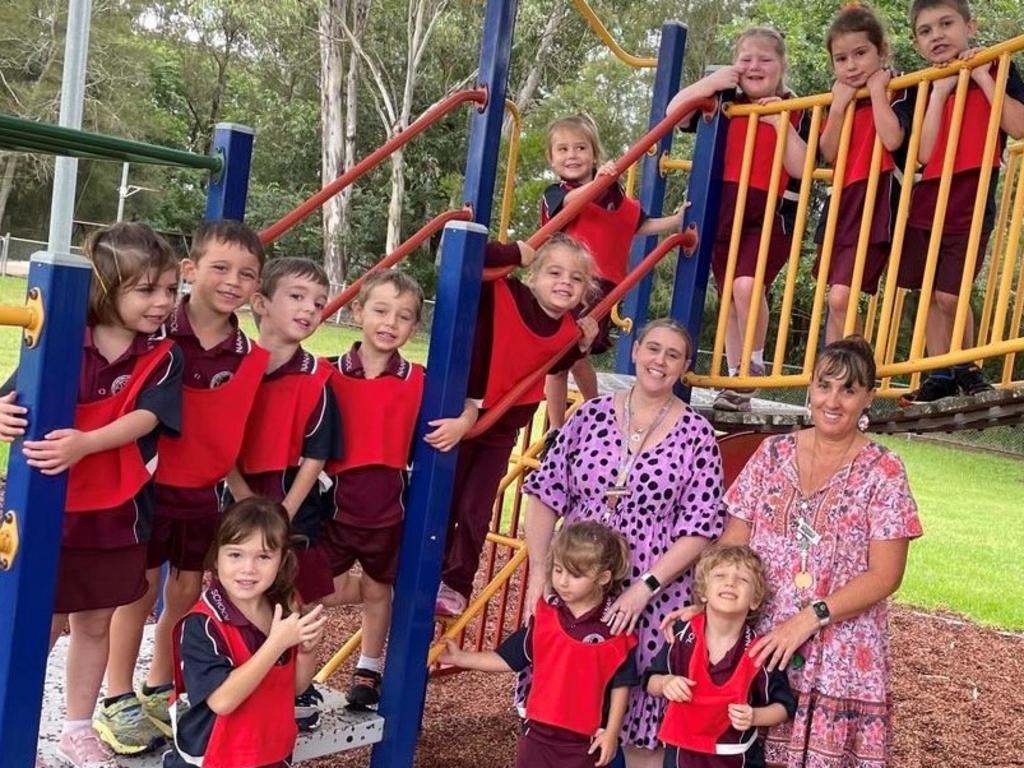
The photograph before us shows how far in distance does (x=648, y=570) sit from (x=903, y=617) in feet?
19.6

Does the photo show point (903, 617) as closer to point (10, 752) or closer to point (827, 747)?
point (827, 747)

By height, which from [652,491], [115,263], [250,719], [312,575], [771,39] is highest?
[771,39]

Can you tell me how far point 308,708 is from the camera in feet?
11.6

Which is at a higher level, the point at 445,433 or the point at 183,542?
the point at 445,433

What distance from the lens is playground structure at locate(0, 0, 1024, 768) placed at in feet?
8.65

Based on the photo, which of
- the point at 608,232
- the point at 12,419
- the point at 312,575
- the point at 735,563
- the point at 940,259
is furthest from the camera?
the point at 608,232

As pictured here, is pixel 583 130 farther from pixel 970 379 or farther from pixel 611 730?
pixel 611 730

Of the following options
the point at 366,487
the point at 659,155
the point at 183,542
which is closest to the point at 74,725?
the point at 183,542

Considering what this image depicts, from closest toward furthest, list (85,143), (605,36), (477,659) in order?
(85,143) → (477,659) → (605,36)

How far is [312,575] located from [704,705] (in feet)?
3.70

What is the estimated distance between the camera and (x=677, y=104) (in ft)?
14.6

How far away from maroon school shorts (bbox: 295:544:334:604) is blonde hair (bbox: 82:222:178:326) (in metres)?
0.96

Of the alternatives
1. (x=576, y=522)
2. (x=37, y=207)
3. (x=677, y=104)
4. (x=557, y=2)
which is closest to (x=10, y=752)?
(x=576, y=522)

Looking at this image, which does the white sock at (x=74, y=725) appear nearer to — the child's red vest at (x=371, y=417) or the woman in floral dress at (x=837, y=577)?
the child's red vest at (x=371, y=417)
